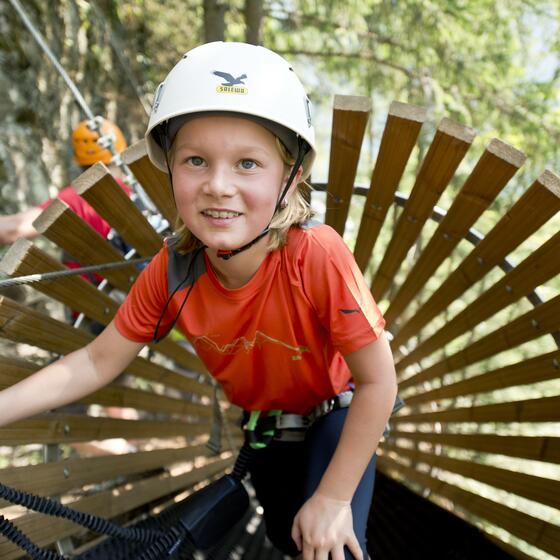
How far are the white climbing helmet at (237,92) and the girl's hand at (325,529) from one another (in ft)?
3.24

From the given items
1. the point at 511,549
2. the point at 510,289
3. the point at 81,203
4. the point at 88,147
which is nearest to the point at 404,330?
the point at 510,289

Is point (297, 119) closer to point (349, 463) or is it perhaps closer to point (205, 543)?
point (349, 463)

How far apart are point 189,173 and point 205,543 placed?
4.10 feet

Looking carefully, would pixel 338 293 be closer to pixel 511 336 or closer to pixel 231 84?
pixel 231 84

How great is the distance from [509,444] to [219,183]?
164cm

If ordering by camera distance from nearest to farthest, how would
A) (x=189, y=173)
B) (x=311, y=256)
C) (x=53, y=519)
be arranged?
(x=189, y=173) < (x=311, y=256) < (x=53, y=519)

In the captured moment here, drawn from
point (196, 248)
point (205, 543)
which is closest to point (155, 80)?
point (196, 248)

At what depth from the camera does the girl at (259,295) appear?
5.15ft

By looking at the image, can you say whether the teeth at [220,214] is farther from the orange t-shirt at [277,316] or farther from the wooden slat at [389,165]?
the wooden slat at [389,165]

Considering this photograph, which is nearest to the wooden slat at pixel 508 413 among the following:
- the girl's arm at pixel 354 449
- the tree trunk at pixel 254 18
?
the girl's arm at pixel 354 449

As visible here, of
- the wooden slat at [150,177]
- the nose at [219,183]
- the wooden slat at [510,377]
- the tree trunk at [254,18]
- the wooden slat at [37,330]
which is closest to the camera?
the nose at [219,183]

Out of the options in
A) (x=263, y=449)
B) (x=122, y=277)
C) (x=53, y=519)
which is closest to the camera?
(x=53, y=519)

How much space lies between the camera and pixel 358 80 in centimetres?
639

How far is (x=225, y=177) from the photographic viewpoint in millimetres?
1514
